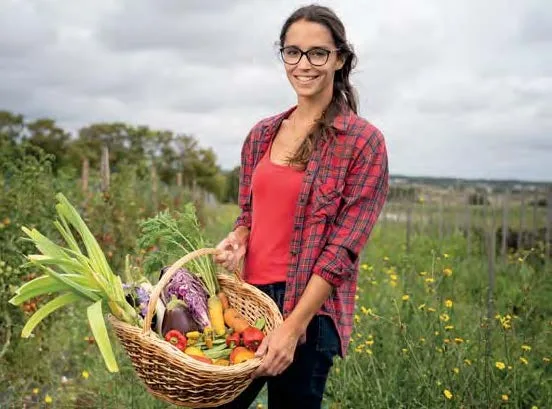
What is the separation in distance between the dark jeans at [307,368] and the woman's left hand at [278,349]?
0.50 ft

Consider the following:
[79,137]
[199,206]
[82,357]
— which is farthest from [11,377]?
[79,137]

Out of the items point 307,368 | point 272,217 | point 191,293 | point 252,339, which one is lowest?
point 307,368

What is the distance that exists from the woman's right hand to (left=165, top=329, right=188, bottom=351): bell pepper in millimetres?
319

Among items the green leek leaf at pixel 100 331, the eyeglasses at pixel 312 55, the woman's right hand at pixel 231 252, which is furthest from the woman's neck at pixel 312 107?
the green leek leaf at pixel 100 331

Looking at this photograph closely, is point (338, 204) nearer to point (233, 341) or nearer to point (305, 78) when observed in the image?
point (305, 78)

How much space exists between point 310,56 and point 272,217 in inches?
20.5

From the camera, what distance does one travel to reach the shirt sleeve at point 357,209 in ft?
7.38

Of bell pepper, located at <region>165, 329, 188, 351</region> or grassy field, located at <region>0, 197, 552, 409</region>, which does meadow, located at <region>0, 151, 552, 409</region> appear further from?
bell pepper, located at <region>165, 329, 188, 351</region>

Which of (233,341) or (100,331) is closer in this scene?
(100,331)

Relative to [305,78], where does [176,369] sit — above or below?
below

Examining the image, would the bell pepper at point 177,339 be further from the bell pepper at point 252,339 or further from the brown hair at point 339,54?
the brown hair at point 339,54

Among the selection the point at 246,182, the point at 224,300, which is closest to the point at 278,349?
the point at 224,300

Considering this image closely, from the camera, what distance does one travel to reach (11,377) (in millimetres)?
4461

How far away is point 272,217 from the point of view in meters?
2.38
